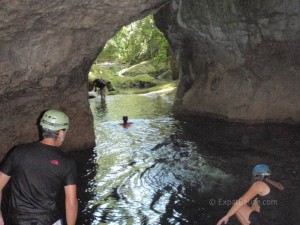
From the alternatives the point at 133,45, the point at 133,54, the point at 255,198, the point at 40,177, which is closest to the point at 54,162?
the point at 40,177

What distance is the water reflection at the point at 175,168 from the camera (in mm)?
7164

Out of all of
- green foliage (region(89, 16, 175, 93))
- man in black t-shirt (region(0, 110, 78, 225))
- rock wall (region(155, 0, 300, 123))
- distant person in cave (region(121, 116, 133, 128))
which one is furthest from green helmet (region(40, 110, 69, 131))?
green foliage (region(89, 16, 175, 93))

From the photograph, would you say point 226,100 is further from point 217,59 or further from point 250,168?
point 250,168

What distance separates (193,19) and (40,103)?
27.6 ft

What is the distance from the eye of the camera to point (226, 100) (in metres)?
16.8

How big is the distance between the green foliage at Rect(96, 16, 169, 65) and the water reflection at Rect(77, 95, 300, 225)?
24332 millimetres

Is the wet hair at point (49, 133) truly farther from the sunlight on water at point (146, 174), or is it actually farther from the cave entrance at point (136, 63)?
the cave entrance at point (136, 63)

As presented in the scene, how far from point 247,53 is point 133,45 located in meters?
30.6

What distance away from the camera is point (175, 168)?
998cm

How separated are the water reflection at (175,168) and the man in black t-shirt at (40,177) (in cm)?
280

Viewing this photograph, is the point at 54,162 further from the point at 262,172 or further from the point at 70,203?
the point at 262,172

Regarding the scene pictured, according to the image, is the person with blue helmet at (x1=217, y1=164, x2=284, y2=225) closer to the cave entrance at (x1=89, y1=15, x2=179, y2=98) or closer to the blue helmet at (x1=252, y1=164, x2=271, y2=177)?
the blue helmet at (x1=252, y1=164, x2=271, y2=177)

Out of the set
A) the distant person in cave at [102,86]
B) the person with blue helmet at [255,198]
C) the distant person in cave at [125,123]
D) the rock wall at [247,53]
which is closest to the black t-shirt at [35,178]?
the person with blue helmet at [255,198]

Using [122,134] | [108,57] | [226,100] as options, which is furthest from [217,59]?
[108,57]
